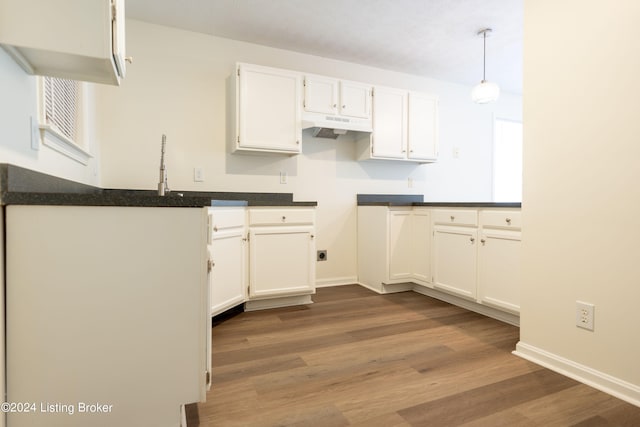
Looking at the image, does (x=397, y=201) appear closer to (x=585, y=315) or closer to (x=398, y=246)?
(x=398, y=246)

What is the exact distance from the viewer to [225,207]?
227 centimetres

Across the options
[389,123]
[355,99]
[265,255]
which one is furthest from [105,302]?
[389,123]

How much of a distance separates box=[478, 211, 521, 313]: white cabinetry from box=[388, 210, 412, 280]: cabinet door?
2.55ft

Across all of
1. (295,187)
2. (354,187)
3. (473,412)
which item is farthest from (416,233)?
(473,412)

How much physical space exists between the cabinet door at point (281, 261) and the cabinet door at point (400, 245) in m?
0.80

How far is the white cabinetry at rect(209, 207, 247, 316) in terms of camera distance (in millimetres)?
2162

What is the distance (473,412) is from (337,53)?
3042 mm

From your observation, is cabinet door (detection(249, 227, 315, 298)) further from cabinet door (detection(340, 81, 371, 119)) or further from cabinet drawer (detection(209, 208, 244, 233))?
cabinet door (detection(340, 81, 371, 119))

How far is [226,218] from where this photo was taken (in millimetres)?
2264

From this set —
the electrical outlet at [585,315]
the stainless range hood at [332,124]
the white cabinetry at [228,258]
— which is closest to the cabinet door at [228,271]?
the white cabinetry at [228,258]

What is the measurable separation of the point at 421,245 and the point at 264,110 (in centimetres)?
182

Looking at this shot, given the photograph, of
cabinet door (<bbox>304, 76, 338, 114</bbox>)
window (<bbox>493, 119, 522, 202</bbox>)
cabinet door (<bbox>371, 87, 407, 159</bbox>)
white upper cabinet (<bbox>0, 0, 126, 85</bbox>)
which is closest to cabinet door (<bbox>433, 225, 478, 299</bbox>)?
cabinet door (<bbox>371, 87, 407, 159</bbox>)

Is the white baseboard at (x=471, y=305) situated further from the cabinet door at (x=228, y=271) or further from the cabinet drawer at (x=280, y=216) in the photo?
the cabinet door at (x=228, y=271)

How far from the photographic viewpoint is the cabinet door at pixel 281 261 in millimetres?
2576
